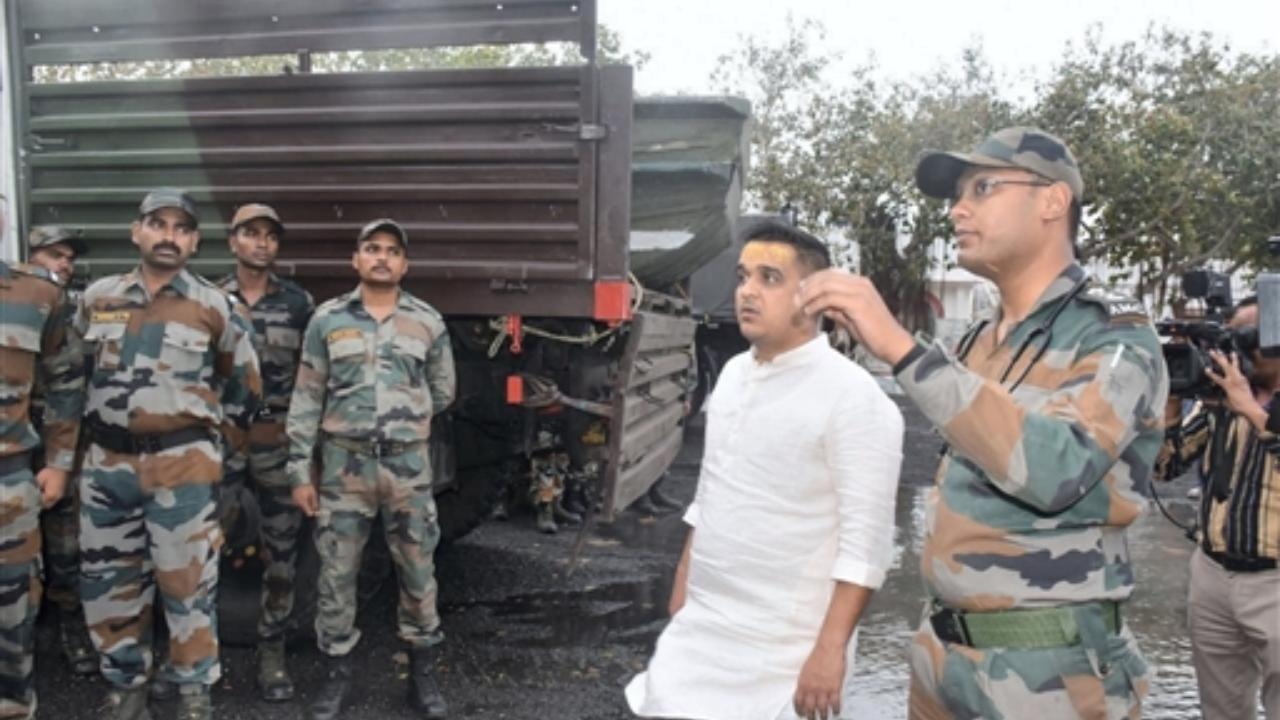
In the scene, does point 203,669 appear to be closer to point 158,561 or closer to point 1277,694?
point 158,561

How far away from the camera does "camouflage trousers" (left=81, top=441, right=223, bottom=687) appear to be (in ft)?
10.9

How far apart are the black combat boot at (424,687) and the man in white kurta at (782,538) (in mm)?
1628

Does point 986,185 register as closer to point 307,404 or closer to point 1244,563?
point 1244,563

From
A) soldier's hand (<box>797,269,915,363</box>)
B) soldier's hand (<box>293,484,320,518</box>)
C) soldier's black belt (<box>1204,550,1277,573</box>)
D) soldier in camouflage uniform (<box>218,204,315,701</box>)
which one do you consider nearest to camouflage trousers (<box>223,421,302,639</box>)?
soldier in camouflage uniform (<box>218,204,315,701</box>)

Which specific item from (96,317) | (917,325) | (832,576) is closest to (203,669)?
(96,317)

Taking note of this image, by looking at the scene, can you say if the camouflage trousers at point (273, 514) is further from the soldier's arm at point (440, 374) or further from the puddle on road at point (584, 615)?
the puddle on road at point (584, 615)

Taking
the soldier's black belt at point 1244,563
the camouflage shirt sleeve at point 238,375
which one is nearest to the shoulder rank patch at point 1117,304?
the soldier's black belt at point 1244,563

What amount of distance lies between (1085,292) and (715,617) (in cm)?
98

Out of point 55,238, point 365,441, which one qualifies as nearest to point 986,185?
point 365,441

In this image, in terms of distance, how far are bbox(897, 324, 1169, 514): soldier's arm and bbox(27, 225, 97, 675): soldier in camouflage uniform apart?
3416 millimetres

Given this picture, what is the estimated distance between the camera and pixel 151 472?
3.33 meters

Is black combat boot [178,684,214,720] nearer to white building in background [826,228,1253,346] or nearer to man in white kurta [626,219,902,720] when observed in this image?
man in white kurta [626,219,902,720]

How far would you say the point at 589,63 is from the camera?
12.0 feet

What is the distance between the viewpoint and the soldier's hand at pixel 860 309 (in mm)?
1585
